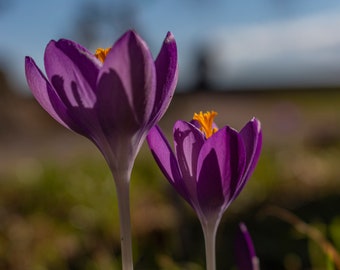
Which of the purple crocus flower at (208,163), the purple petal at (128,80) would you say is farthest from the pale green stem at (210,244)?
the purple petal at (128,80)

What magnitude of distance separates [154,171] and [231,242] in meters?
1.30

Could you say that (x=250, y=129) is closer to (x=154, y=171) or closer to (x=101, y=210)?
(x=101, y=210)

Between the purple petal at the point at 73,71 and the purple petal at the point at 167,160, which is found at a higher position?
the purple petal at the point at 73,71

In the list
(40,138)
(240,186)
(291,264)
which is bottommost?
(291,264)

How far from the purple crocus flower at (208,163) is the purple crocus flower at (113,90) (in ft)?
0.08

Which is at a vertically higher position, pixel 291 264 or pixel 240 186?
pixel 240 186

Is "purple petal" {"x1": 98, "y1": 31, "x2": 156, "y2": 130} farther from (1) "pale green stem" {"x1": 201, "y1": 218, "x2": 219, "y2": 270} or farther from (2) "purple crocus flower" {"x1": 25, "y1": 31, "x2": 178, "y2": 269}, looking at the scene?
(1) "pale green stem" {"x1": 201, "y1": 218, "x2": 219, "y2": 270}

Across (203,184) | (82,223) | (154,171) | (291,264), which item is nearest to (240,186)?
(203,184)

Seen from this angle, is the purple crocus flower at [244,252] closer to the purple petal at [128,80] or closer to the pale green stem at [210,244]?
the pale green stem at [210,244]

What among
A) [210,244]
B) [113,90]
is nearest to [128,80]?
[113,90]

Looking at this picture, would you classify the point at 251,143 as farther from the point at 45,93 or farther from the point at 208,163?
the point at 45,93

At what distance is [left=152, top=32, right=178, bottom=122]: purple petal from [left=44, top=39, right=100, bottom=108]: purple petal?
0.14 ft

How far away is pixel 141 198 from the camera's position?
1.94 m

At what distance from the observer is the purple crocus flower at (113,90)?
413mm
